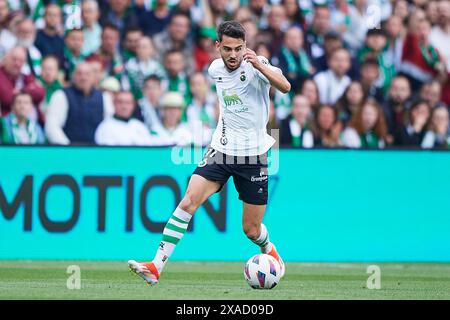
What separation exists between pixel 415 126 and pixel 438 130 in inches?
13.3

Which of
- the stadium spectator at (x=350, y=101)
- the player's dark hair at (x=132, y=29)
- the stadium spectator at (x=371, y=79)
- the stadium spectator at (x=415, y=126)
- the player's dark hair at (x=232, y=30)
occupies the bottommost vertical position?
the stadium spectator at (x=415, y=126)

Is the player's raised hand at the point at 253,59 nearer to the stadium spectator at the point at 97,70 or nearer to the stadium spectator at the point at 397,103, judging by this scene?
the stadium spectator at the point at 97,70

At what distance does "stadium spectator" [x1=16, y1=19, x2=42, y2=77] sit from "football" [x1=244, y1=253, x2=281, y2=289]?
5.95 m

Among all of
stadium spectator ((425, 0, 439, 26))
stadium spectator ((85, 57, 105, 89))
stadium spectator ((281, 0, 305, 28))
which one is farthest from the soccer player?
stadium spectator ((425, 0, 439, 26))

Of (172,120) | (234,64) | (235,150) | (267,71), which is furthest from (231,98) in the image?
(172,120)

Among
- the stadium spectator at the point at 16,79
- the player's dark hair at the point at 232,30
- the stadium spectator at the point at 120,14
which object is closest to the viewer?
the player's dark hair at the point at 232,30

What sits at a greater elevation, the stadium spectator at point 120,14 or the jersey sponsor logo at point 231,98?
the stadium spectator at point 120,14

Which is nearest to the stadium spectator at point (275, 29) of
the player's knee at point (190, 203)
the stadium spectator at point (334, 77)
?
the stadium spectator at point (334, 77)

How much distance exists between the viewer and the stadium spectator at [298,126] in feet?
51.0

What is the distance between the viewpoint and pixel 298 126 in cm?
1559

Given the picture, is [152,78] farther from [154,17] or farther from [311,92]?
[311,92]

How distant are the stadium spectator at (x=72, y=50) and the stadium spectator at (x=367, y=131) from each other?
13.1 ft

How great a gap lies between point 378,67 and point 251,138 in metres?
6.85
